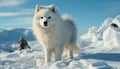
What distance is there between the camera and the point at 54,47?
1082cm

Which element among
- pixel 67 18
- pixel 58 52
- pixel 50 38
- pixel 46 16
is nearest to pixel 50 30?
pixel 50 38

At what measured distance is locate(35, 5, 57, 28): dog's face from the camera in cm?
1016

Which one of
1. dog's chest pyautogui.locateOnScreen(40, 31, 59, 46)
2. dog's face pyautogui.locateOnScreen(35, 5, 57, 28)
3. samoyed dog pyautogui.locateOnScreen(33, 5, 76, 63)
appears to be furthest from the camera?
dog's chest pyautogui.locateOnScreen(40, 31, 59, 46)

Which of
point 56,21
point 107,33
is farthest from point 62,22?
point 107,33

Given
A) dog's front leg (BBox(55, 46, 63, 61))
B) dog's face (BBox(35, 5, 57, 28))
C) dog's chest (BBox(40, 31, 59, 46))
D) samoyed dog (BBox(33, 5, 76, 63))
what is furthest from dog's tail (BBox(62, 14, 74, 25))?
dog's front leg (BBox(55, 46, 63, 61))

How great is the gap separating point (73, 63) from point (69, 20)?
9.93 ft

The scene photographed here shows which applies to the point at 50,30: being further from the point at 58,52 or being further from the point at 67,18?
the point at 67,18

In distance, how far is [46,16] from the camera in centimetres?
1031

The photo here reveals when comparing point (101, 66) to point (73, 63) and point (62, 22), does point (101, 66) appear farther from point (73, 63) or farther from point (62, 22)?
point (62, 22)

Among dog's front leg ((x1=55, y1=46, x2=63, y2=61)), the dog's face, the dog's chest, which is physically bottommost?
dog's front leg ((x1=55, y1=46, x2=63, y2=61))

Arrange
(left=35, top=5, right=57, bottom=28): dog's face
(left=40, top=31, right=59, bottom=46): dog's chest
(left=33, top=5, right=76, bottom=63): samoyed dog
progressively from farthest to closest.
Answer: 1. (left=40, top=31, right=59, bottom=46): dog's chest
2. (left=33, top=5, right=76, bottom=63): samoyed dog
3. (left=35, top=5, right=57, bottom=28): dog's face

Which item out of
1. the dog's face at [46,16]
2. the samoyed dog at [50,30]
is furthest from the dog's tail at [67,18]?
the dog's face at [46,16]

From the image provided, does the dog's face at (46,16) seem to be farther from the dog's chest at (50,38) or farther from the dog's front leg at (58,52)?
the dog's front leg at (58,52)

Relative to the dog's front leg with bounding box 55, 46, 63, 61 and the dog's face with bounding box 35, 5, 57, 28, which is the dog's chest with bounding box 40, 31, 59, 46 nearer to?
the dog's front leg with bounding box 55, 46, 63, 61
